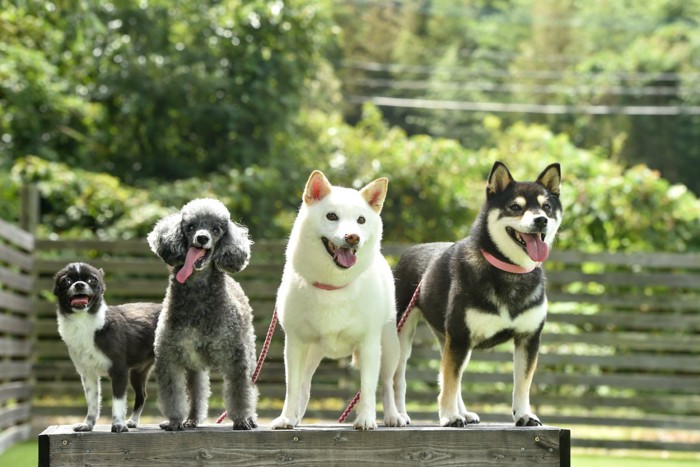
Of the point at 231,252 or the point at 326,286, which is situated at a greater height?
the point at 231,252

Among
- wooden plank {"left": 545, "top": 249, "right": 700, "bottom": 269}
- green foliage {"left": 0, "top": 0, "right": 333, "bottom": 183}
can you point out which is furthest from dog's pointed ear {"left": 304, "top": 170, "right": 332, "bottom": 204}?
green foliage {"left": 0, "top": 0, "right": 333, "bottom": 183}

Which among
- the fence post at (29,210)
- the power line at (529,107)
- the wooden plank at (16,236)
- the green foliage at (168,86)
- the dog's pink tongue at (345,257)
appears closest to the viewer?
the dog's pink tongue at (345,257)

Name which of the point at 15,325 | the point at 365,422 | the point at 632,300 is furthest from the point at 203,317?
the point at 632,300

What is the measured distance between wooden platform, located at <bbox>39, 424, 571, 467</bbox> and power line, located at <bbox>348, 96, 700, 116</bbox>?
2825 cm

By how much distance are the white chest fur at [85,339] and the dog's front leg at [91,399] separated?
0.12 ft

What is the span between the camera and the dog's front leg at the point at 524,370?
3375mm

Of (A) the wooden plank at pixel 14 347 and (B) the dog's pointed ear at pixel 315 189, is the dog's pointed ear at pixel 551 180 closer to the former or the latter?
(B) the dog's pointed ear at pixel 315 189

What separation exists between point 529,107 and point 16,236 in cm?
2624

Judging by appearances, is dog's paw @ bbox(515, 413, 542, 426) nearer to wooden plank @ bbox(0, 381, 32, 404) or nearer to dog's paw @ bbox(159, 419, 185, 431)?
dog's paw @ bbox(159, 419, 185, 431)

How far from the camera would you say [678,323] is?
27.1ft

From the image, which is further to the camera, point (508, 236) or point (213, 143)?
point (213, 143)

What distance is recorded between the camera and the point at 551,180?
3312 mm

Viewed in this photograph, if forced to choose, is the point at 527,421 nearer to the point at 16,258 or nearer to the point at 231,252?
the point at 231,252

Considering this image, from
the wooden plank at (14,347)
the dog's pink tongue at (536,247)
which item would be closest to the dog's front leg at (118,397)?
the dog's pink tongue at (536,247)
